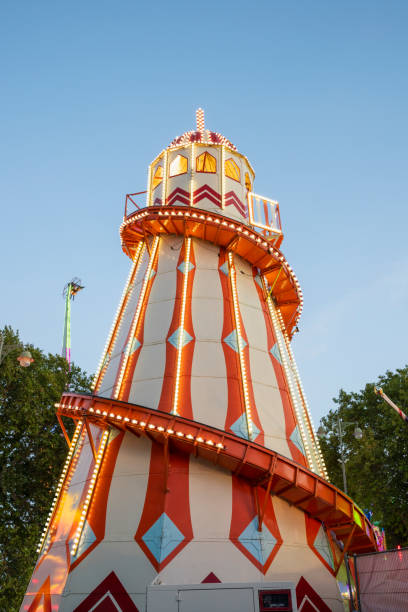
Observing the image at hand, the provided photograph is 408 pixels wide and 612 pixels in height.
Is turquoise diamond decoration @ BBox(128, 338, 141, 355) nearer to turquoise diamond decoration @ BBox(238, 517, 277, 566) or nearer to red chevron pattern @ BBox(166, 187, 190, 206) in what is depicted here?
turquoise diamond decoration @ BBox(238, 517, 277, 566)

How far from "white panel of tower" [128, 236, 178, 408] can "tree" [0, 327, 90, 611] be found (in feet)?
31.6

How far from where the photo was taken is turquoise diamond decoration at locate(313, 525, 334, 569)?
1505cm

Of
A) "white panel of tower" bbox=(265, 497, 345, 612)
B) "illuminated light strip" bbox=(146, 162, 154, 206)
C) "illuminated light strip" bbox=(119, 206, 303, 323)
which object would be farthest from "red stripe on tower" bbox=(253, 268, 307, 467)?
"illuminated light strip" bbox=(146, 162, 154, 206)

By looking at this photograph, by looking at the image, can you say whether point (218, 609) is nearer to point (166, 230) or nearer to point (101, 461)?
point (101, 461)

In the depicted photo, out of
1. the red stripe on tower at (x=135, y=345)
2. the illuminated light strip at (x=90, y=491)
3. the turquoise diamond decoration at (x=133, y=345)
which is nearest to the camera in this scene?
the illuminated light strip at (x=90, y=491)

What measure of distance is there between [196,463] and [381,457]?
52.2 ft

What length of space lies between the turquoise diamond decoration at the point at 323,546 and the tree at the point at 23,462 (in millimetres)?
14241

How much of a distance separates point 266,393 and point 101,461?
5635mm

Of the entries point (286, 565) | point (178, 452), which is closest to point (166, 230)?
point (178, 452)

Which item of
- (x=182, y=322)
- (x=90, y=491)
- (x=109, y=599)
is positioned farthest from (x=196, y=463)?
(x=182, y=322)

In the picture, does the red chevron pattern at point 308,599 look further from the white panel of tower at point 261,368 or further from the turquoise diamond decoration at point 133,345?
the turquoise diamond decoration at point 133,345

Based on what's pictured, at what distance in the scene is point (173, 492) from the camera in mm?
14180

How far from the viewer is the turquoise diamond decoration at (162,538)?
13.1m

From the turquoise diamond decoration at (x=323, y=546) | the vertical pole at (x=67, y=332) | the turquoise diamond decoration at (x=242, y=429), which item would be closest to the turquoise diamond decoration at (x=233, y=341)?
the turquoise diamond decoration at (x=242, y=429)
